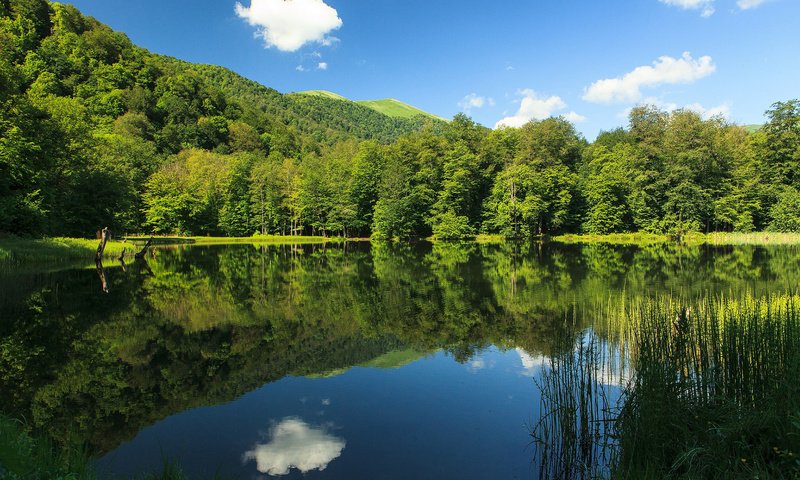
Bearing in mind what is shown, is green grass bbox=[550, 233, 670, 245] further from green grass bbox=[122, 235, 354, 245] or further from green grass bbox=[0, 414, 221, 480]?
green grass bbox=[0, 414, 221, 480]

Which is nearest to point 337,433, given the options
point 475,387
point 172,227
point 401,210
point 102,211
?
point 475,387

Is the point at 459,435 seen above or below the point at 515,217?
below

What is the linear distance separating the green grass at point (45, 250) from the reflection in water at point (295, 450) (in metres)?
22.4

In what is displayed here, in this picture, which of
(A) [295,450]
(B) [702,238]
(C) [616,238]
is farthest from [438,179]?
(A) [295,450]

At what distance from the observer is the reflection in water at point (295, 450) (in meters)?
5.30

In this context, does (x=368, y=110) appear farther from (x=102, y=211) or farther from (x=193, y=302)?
(x=193, y=302)

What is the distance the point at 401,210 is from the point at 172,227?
3008cm

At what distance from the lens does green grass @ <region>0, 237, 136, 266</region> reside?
886 inches

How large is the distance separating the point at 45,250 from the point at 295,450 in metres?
27.6

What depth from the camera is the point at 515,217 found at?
192 ft

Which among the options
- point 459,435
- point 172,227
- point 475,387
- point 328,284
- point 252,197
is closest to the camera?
point 459,435

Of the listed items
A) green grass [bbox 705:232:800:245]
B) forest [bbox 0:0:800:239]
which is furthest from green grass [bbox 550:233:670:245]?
green grass [bbox 705:232:800:245]

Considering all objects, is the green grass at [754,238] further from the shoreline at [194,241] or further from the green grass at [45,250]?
the green grass at [45,250]

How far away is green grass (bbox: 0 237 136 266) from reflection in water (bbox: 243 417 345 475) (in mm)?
22447
